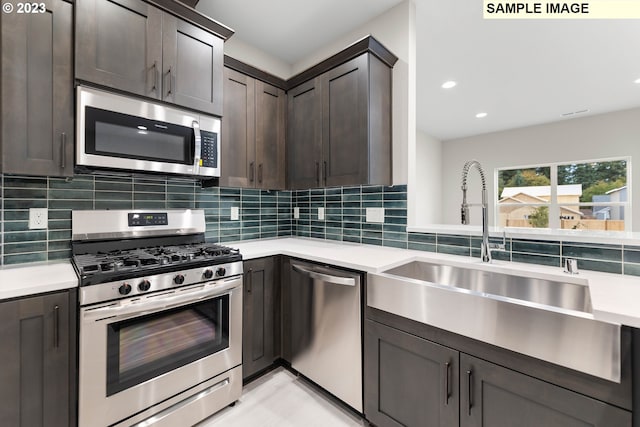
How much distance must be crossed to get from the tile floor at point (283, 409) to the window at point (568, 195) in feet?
19.3

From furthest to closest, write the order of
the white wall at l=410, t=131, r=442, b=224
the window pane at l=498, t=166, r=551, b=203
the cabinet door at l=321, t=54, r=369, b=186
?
the white wall at l=410, t=131, r=442, b=224 < the window pane at l=498, t=166, r=551, b=203 < the cabinet door at l=321, t=54, r=369, b=186

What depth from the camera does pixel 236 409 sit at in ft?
5.59

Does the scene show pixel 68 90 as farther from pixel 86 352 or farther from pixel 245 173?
pixel 86 352

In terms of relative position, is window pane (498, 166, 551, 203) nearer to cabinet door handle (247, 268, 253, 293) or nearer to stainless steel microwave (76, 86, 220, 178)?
cabinet door handle (247, 268, 253, 293)

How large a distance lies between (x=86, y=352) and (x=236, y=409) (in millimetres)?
953

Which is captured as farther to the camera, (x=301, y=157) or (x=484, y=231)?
(x=301, y=157)

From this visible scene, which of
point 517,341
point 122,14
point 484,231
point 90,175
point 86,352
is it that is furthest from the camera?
point 90,175

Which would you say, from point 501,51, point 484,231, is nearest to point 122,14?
point 484,231

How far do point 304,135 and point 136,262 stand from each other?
1.54m

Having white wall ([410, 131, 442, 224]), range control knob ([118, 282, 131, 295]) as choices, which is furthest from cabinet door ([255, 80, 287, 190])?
white wall ([410, 131, 442, 224])

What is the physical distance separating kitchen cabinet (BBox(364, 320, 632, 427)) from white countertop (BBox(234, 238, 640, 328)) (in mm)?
318

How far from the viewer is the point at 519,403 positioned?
40.8 inches

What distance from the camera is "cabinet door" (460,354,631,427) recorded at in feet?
2.96

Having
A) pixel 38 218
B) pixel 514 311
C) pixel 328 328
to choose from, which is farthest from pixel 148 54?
pixel 514 311
